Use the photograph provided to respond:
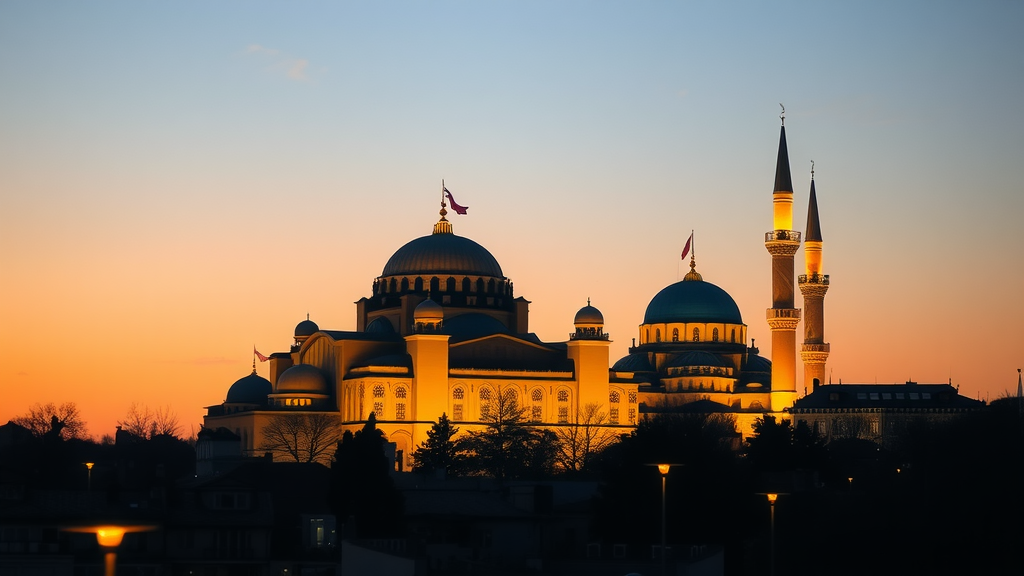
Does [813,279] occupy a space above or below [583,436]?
above

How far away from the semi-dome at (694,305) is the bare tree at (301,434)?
36.1 meters

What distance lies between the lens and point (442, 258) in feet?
454

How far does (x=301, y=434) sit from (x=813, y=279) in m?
38.1

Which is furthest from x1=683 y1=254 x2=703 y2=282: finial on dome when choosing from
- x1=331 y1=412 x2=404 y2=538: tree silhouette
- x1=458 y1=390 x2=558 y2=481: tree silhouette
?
x1=331 y1=412 x2=404 y2=538: tree silhouette

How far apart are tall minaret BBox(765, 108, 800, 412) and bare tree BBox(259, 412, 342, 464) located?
30132 millimetres

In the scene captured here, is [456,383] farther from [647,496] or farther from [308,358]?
[647,496]

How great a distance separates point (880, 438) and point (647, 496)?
66384 mm

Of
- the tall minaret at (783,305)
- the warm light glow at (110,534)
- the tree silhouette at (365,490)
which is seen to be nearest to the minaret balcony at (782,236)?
the tall minaret at (783,305)

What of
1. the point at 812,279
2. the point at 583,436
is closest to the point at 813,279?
the point at 812,279

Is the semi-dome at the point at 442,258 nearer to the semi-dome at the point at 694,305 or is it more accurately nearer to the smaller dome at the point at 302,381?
the smaller dome at the point at 302,381

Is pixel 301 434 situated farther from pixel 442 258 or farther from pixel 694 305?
pixel 694 305

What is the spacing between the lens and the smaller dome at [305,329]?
483 feet

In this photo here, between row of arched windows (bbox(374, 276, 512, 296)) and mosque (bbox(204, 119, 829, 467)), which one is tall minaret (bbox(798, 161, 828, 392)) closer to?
mosque (bbox(204, 119, 829, 467))

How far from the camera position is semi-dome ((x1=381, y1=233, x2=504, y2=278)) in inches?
5443
